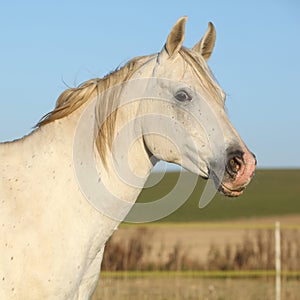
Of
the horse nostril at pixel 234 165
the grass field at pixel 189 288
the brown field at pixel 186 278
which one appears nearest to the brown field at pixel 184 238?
the brown field at pixel 186 278

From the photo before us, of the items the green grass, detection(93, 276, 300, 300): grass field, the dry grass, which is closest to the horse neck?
detection(93, 276, 300, 300): grass field

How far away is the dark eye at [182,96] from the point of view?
3.61m

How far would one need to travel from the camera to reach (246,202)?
45.9 meters

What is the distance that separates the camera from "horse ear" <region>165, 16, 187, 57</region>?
3654 mm

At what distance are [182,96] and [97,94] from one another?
0.52 meters

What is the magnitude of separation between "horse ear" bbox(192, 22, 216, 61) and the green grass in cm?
2523

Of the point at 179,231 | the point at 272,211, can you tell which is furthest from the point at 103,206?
the point at 272,211

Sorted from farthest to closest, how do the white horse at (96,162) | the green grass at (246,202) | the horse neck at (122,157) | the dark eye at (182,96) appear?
the green grass at (246,202)
the horse neck at (122,157)
the dark eye at (182,96)
the white horse at (96,162)

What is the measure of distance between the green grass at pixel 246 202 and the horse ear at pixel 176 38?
25631 mm

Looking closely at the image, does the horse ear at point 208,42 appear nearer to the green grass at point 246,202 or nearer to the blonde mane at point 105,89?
the blonde mane at point 105,89

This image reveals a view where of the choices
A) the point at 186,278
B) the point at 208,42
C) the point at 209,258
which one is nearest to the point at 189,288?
the point at 186,278

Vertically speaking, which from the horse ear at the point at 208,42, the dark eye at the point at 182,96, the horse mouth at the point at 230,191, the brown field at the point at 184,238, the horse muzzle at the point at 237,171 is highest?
the horse ear at the point at 208,42

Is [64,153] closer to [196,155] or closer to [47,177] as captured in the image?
[47,177]

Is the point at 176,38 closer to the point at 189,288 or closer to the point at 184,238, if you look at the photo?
the point at 189,288
